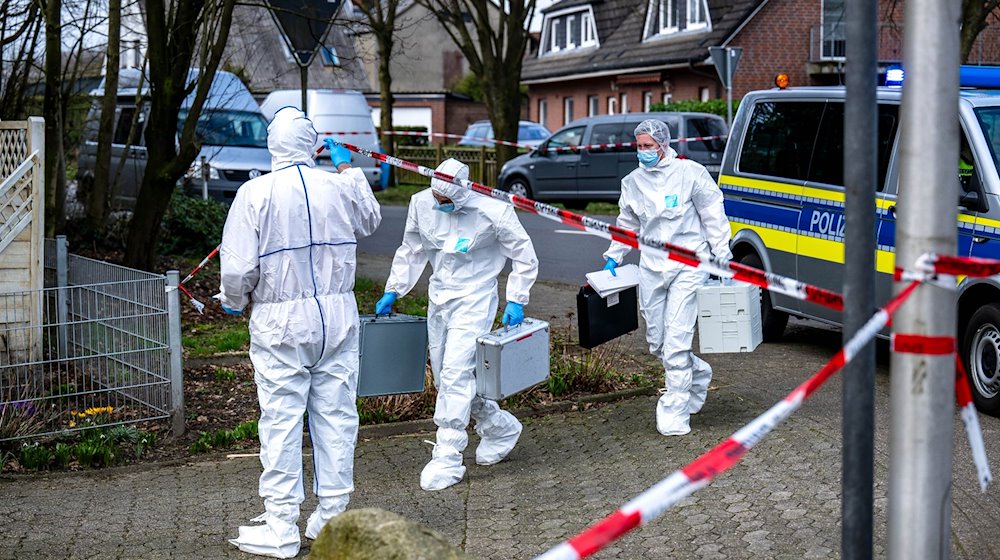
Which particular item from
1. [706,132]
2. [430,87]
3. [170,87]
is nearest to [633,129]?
[706,132]

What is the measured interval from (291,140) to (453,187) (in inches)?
42.8

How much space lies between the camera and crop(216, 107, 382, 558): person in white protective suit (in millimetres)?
5629

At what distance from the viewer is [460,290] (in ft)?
22.1

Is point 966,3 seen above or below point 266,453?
above

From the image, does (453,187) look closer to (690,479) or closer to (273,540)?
(273,540)

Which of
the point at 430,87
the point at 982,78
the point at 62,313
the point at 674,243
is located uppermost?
the point at 430,87

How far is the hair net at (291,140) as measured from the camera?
5.75m

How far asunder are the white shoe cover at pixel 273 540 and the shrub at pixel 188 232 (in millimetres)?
8736

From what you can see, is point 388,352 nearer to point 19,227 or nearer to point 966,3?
point 19,227

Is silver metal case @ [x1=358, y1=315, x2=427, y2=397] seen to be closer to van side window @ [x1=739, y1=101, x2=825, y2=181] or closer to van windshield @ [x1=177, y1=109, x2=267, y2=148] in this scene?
van side window @ [x1=739, y1=101, x2=825, y2=181]

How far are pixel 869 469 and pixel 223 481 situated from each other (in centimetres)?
421

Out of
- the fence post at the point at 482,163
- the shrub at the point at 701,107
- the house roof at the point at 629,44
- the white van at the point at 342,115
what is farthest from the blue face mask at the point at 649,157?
the house roof at the point at 629,44

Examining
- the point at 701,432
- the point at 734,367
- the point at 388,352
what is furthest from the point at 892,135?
the point at 388,352

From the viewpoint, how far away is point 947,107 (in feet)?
10.6
